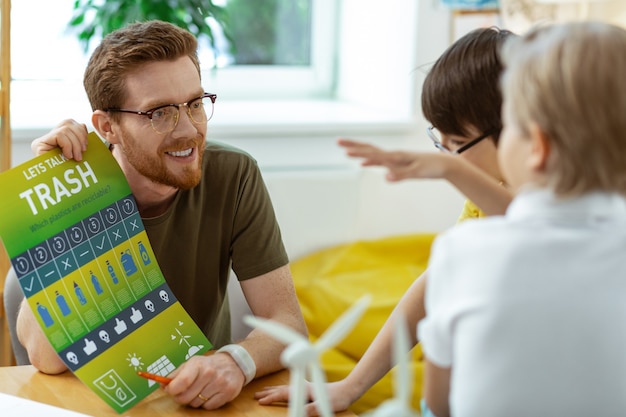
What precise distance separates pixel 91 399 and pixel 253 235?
19.8 inches

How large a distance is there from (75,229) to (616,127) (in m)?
0.88

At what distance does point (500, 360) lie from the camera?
0.82 metres

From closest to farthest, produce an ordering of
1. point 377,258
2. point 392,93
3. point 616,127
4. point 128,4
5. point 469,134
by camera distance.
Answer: point 616,127
point 469,134
point 128,4
point 377,258
point 392,93

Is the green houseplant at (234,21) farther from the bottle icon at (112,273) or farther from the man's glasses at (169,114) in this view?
the bottle icon at (112,273)

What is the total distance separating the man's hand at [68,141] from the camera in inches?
56.1

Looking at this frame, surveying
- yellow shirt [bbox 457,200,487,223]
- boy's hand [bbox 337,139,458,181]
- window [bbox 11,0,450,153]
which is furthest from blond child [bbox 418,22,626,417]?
window [bbox 11,0,450,153]

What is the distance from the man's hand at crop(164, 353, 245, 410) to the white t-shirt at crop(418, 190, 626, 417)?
22.6 inches

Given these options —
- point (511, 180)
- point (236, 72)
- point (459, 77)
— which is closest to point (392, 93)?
point (236, 72)

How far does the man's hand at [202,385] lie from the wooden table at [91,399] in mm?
14

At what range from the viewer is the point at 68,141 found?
1430 mm

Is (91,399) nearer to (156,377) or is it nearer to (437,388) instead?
(156,377)

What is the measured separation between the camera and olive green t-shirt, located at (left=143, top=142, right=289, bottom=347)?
172 cm

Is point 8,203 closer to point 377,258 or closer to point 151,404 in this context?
point 151,404

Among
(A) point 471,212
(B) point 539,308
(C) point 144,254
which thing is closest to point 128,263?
(C) point 144,254
